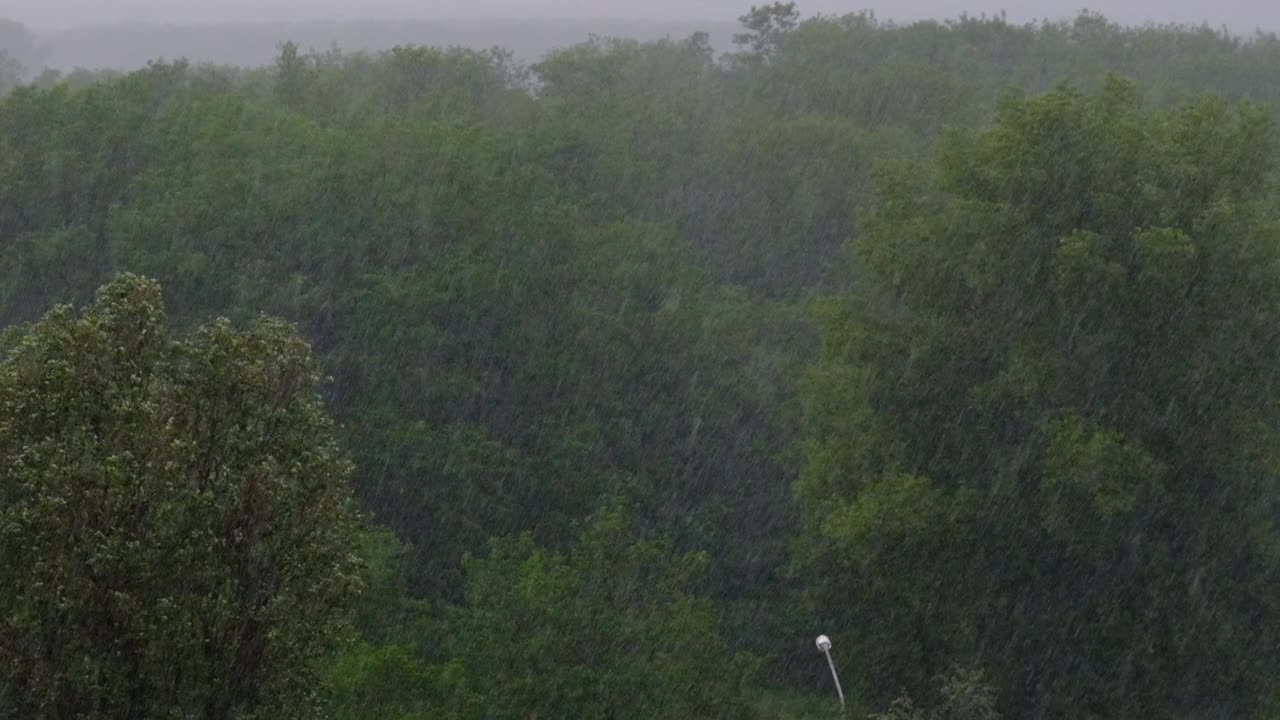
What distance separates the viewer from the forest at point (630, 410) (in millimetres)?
11227

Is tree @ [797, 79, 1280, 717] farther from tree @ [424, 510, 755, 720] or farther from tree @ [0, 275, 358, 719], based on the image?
tree @ [0, 275, 358, 719]

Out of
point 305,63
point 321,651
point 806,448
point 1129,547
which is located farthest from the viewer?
point 305,63

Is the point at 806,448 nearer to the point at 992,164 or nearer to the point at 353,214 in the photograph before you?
the point at 992,164

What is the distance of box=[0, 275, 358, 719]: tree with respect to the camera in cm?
1064

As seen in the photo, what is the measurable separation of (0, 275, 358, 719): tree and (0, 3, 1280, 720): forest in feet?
0.09

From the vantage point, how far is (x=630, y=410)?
35.5 meters

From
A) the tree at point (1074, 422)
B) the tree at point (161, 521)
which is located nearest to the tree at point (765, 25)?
the tree at point (1074, 422)

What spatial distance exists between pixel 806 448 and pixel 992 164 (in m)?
5.70

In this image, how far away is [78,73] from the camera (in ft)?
236

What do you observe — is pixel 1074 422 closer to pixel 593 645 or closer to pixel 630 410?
pixel 593 645

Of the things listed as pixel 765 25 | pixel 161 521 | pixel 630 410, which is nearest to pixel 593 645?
pixel 161 521

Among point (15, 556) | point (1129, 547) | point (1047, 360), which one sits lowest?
point (1129, 547)

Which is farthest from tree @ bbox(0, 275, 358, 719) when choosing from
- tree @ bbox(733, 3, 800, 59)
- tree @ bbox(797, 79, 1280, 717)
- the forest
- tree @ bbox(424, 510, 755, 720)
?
tree @ bbox(733, 3, 800, 59)

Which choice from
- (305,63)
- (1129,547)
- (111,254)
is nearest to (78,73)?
(305,63)
